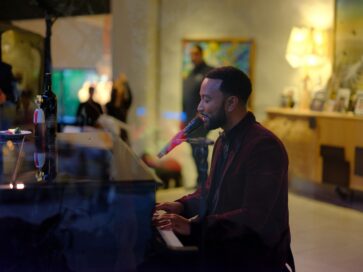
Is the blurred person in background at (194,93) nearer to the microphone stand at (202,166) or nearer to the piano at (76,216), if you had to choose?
the microphone stand at (202,166)

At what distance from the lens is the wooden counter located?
320 cm

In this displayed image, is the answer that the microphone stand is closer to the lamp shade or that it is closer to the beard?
the beard

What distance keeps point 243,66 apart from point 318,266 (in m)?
1.09

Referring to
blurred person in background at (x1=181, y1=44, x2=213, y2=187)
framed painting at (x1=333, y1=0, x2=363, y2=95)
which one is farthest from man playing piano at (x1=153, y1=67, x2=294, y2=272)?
framed painting at (x1=333, y1=0, x2=363, y2=95)

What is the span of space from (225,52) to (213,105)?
93 centimetres

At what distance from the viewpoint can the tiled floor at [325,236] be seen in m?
2.62

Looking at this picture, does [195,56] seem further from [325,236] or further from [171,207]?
[325,236]

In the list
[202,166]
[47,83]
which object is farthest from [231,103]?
[47,83]

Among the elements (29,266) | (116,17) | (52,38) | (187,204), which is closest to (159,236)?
(187,204)

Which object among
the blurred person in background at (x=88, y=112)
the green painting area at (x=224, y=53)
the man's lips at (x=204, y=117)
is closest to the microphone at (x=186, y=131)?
the man's lips at (x=204, y=117)

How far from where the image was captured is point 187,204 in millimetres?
2002

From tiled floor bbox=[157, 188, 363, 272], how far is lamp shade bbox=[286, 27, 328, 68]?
0.77 metres

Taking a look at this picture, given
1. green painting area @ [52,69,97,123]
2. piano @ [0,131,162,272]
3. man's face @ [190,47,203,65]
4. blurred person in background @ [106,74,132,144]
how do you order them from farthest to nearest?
blurred person in background @ [106,74,132,144] < green painting area @ [52,69,97,123] < man's face @ [190,47,203,65] < piano @ [0,131,162,272]

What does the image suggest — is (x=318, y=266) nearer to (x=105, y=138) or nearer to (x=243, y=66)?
(x=243, y=66)
